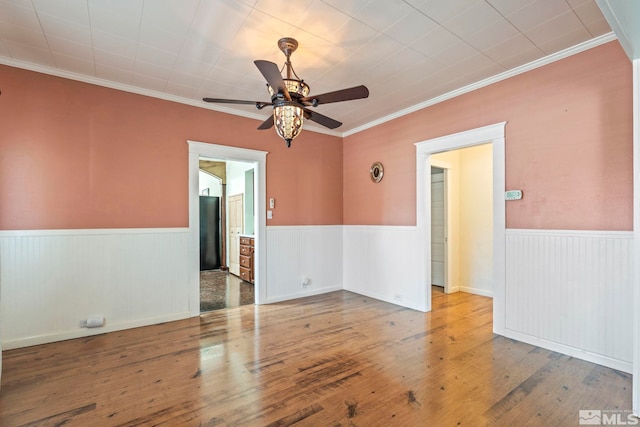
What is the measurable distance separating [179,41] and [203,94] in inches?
46.0

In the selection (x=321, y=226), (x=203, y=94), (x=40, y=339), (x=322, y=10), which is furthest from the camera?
(x=321, y=226)

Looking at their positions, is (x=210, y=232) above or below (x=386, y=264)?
above

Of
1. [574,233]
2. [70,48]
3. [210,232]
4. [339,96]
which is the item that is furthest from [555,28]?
[210,232]

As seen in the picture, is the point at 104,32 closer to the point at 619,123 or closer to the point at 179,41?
the point at 179,41

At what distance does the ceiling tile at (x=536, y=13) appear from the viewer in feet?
7.39

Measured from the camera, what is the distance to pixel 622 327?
254 cm

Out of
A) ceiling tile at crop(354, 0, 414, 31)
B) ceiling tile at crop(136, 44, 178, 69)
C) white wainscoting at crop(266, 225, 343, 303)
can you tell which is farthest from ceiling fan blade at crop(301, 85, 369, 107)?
white wainscoting at crop(266, 225, 343, 303)

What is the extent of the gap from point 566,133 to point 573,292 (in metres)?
1.51

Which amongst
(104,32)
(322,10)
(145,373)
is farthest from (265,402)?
(104,32)

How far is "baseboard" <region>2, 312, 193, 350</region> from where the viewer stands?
9.98 ft

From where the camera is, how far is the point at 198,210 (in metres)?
4.07
